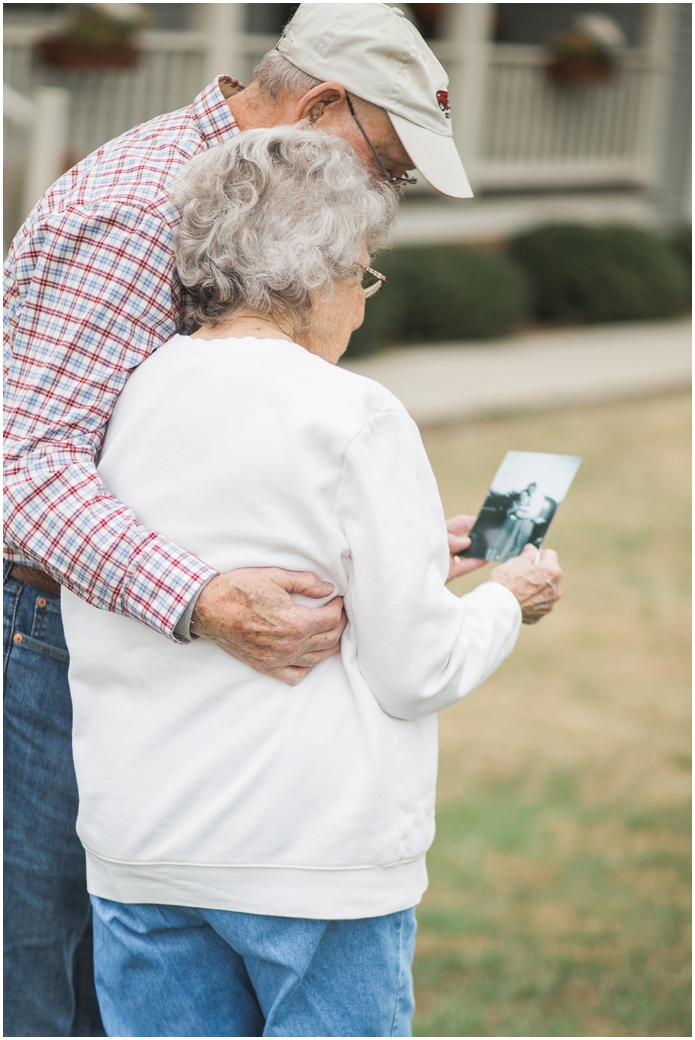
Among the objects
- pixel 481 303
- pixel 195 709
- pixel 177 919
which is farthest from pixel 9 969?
pixel 481 303

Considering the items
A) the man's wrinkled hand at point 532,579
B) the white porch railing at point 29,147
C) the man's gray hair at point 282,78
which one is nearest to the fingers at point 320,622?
the man's wrinkled hand at point 532,579

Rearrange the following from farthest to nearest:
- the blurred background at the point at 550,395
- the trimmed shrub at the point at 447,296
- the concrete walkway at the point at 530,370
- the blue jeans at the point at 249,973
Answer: the trimmed shrub at the point at 447,296, the concrete walkway at the point at 530,370, the blurred background at the point at 550,395, the blue jeans at the point at 249,973

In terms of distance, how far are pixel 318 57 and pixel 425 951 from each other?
226 cm

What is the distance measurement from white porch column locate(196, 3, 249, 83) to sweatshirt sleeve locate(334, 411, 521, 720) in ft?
28.6

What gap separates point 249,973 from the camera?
1660 millimetres

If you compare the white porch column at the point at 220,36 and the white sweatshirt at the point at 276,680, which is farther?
the white porch column at the point at 220,36

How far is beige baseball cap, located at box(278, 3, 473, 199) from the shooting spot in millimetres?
1791

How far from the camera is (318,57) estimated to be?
5.93 ft

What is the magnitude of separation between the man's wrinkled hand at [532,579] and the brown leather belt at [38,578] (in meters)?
0.74

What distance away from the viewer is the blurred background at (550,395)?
10.0 ft

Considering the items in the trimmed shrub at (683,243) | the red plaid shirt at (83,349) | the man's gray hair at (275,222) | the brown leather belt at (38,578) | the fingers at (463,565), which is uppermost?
the man's gray hair at (275,222)

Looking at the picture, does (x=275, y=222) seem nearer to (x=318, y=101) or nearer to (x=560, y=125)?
(x=318, y=101)

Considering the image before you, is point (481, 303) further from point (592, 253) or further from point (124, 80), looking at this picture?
point (124, 80)

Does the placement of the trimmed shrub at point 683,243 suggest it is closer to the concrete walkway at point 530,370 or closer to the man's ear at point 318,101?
the concrete walkway at point 530,370
